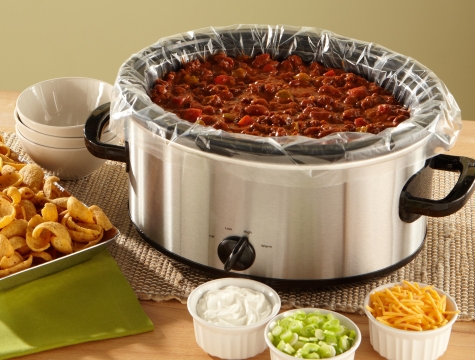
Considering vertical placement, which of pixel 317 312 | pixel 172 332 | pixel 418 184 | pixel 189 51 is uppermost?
pixel 189 51

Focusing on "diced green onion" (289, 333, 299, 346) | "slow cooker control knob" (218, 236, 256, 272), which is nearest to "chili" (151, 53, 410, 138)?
"slow cooker control knob" (218, 236, 256, 272)

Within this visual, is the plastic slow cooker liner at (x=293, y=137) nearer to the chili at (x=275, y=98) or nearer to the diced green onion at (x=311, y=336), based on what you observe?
the chili at (x=275, y=98)

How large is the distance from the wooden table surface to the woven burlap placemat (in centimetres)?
4

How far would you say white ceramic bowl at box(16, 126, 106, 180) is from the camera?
80.1 inches

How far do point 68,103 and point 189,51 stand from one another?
441 millimetres

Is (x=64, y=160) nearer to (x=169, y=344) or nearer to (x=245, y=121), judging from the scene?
(x=245, y=121)

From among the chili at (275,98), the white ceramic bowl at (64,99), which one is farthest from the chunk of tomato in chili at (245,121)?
the white ceramic bowl at (64,99)

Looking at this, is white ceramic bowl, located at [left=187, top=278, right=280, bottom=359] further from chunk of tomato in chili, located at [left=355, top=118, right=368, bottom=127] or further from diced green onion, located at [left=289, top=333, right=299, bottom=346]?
chunk of tomato in chili, located at [left=355, top=118, right=368, bottom=127]

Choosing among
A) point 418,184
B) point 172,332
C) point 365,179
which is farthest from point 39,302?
point 418,184

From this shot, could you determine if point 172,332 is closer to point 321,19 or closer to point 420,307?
point 420,307

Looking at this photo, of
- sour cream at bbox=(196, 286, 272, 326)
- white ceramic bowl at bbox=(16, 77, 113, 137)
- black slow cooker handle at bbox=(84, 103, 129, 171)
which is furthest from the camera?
white ceramic bowl at bbox=(16, 77, 113, 137)

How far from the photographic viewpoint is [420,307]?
1.43m

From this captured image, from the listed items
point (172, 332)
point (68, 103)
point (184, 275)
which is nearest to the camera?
point (172, 332)

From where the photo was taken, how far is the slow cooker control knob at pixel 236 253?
1.54 meters
